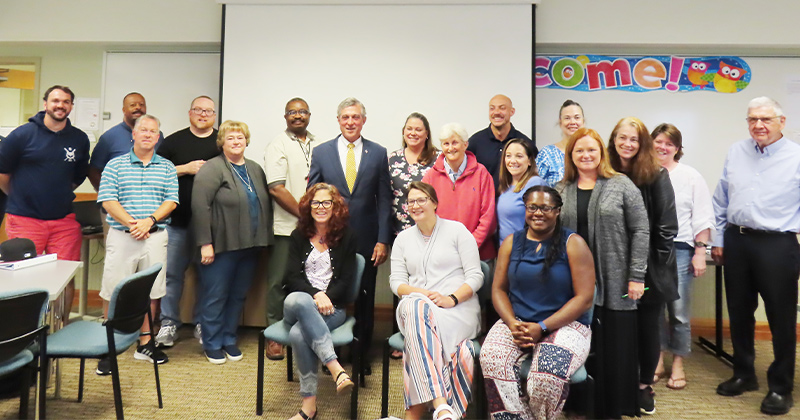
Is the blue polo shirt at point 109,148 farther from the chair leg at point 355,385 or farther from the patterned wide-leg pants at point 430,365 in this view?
the patterned wide-leg pants at point 430,365

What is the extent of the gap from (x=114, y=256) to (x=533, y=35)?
3.38 meters

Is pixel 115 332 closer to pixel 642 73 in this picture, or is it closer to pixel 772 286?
pixel 772 286

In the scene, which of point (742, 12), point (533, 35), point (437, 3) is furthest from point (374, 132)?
point (742, 12)

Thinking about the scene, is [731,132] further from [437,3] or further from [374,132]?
[374,132]

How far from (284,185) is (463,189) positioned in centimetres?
123

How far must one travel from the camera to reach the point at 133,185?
2.95 metres

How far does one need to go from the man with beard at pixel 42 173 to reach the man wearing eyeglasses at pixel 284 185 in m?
1.23

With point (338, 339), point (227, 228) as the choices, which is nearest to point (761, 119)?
point (338, 339)

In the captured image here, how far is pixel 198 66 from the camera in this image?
442 cm

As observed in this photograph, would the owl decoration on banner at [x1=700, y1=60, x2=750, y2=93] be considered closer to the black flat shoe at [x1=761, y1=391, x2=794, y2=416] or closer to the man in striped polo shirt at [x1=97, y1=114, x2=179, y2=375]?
the black flat shoe at [x1=761, y1=391, x2=794, y2=416]

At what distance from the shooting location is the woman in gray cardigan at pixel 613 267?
91.5 inches

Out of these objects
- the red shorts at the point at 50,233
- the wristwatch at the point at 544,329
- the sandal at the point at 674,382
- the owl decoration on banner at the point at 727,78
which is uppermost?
the owl decoration on banner at the point at 727,78

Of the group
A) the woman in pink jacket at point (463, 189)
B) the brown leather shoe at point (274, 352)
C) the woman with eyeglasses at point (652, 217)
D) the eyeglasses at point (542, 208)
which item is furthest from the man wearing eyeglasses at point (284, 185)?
the woman with eyeglasses at point (652, 217)

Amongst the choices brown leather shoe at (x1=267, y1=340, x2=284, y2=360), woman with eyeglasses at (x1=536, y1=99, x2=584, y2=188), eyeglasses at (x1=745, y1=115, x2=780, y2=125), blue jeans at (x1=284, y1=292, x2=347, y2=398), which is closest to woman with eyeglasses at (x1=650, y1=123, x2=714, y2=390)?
eyeglasses at (x1=745, y1=115, x2=780, y2=125)
